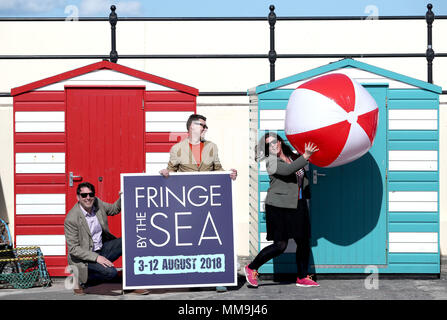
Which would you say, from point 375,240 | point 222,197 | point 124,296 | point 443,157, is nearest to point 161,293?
point 124,296

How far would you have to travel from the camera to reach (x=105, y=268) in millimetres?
6902

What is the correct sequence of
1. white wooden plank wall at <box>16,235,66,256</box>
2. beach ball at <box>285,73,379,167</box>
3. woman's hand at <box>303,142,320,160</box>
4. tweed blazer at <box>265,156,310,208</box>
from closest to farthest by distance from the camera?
beach ball at <box>285,73,379,167</box> → woman's hand at <box>303,142,320,160</box> → tweed blazer at <box>265,156,310,208</box> → white wooden plank wall at <box>16,235,66,256</box>

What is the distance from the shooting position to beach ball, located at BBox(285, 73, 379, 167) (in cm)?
671

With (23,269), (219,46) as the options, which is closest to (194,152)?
(23,269)

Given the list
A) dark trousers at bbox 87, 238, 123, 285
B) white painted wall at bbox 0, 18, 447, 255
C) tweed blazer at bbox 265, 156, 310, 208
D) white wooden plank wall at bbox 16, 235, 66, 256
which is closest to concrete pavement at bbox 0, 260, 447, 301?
dark trousers at bbox 87, 238, 123, 285

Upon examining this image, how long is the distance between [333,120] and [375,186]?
55.7 inches

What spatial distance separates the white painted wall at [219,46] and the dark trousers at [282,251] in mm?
2329

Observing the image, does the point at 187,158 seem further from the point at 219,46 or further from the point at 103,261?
the point at 219,46

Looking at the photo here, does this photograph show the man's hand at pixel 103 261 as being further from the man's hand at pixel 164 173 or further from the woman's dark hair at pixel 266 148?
the woman's dark hair at pixel 266 148

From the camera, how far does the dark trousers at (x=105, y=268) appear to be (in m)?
6.92

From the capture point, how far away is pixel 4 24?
372 inches

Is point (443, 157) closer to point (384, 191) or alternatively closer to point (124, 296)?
point (384, 191)

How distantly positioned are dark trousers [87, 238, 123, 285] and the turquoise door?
206 centimetres

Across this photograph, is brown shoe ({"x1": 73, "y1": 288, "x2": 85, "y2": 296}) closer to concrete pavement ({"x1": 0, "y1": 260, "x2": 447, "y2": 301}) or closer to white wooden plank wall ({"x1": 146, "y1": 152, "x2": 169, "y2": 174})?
concrete pavement ({"x1": 0, "y1": 260, "x2": 447, "y2": 301})
